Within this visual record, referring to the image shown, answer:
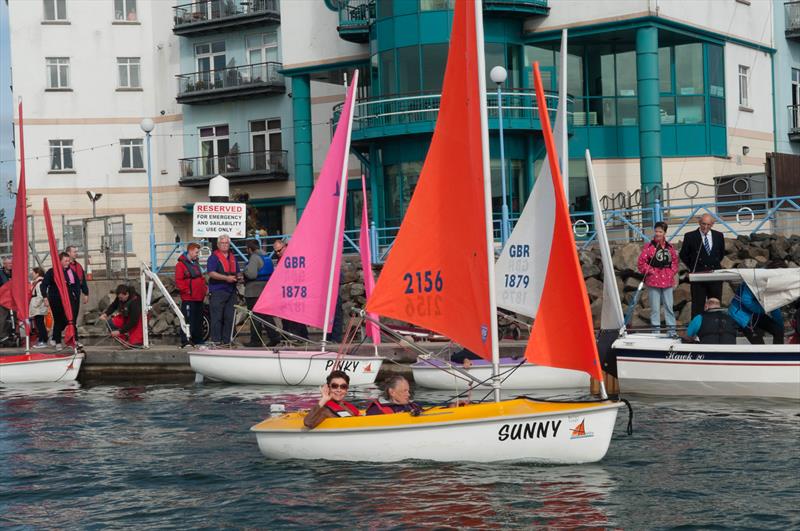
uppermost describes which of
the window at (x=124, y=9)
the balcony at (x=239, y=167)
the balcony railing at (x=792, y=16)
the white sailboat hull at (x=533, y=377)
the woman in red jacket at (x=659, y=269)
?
the window at (x=124, y=9)

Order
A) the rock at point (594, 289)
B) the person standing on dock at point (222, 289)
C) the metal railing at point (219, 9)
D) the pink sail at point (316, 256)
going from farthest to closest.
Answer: the metal railing at point (219, 9) < the rock at point (594, 289) < the person standing on dock at point (222, 289) < the pink sail at point (316, 256)

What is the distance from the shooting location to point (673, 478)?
1259 centimetres

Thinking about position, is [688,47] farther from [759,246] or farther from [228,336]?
[228,336]

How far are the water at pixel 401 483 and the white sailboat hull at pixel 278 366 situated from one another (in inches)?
145

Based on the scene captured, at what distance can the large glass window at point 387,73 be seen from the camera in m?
37.8

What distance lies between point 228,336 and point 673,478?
473 inches

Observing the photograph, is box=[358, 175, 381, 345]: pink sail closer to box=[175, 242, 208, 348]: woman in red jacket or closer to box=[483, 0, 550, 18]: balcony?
box=[175, 242, 208, 348]: woman in red jacket

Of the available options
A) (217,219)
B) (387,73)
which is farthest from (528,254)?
(387,73)

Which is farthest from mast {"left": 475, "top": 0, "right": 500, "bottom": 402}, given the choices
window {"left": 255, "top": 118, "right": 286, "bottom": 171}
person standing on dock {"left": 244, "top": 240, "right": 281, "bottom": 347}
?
window {"left": 255, "top": 118, "right": 286, "bottom": 171}

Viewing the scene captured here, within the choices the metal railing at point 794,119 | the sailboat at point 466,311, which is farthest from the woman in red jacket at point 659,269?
the metal railing at point 794,119

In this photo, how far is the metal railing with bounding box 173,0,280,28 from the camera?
4709 cm

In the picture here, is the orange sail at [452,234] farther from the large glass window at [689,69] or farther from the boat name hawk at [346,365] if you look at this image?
the large glass window at [689,69]

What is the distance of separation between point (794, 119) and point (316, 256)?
28.3m

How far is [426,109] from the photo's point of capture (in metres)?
36.2
